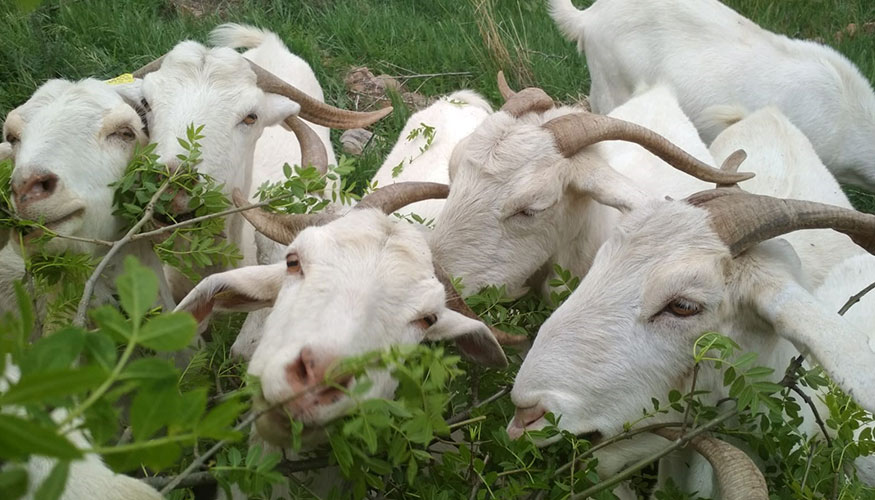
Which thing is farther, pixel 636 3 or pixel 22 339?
pixel 636 3

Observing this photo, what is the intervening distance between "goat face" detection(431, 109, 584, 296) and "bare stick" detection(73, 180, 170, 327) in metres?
1.23

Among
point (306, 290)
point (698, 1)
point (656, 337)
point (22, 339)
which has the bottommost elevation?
point (698, 1)

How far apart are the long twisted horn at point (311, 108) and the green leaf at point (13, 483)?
3752 millimetres

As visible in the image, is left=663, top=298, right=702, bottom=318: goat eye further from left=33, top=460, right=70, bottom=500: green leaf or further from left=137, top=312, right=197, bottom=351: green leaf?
left=33, top=460, right=70, bottom=500: green leaf

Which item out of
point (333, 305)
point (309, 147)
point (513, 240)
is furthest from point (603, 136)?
point (333, 305)

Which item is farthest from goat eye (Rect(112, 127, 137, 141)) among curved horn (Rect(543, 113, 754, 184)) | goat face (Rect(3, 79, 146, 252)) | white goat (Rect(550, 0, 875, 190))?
white goat (Rect(550, 0, 875, 190))

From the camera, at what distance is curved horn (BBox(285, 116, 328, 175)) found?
451cm

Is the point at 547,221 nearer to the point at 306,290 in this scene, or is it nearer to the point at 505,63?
the point at 306,290

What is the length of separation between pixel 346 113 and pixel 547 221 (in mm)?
1551

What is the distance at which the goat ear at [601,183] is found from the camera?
12.4 ft

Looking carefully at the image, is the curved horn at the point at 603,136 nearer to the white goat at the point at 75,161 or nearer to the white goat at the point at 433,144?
the white goat at the point at 433,144

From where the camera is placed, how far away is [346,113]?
499cm

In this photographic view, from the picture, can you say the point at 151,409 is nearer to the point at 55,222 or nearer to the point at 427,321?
the point at 427,321

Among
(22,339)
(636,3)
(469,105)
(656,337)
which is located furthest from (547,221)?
(636,3)
